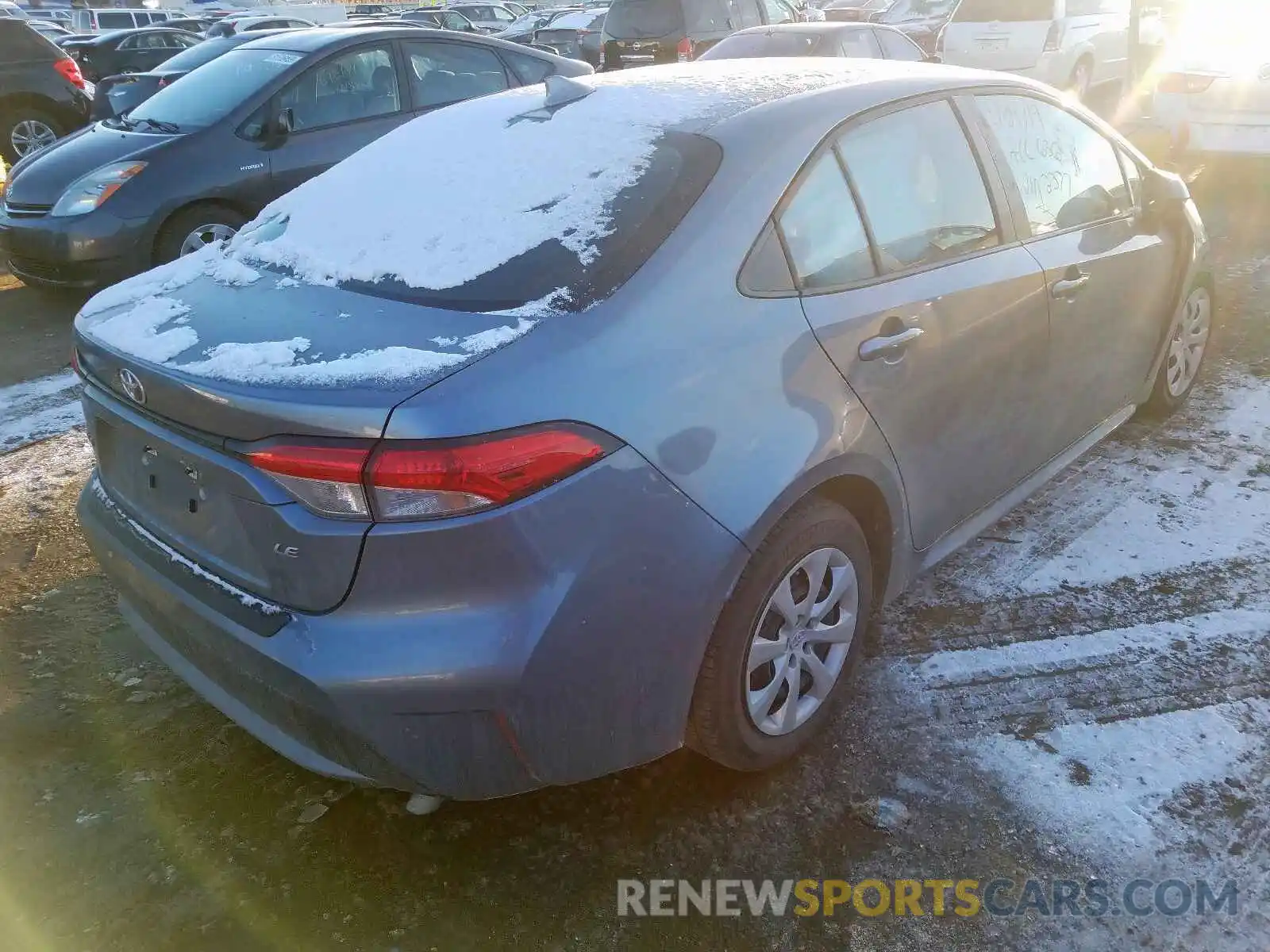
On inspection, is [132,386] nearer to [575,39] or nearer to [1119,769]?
[1119,769]

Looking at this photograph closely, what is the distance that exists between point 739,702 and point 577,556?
0.67 metres

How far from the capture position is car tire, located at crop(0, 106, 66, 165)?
10484 millimetres

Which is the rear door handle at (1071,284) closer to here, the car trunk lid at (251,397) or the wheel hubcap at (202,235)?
the car trunk lid at (251,397)

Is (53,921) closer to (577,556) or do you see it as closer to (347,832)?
(347,832)

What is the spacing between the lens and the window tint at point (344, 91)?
6.63 metres

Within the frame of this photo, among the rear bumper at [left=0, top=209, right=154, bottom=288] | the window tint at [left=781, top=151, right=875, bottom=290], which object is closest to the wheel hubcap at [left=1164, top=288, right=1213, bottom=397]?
the window tint at [left=781, top=151, right=875, bottom=290]

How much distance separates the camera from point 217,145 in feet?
20.9

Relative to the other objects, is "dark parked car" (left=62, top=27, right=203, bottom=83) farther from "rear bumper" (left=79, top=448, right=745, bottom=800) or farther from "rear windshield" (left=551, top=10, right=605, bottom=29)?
"rear bumper" (left=79, top=448, right=745, bottom=800)

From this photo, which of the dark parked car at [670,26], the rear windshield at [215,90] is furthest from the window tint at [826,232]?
the dark parked car at [670,26]

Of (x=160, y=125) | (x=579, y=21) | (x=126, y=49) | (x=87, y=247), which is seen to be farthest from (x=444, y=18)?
(x=87, y=247)

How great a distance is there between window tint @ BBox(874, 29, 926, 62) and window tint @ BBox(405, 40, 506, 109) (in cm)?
497

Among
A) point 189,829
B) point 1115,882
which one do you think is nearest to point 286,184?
point 189,829

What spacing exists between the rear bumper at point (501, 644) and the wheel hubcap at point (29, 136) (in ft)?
35.1

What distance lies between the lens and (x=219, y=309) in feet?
7.73
